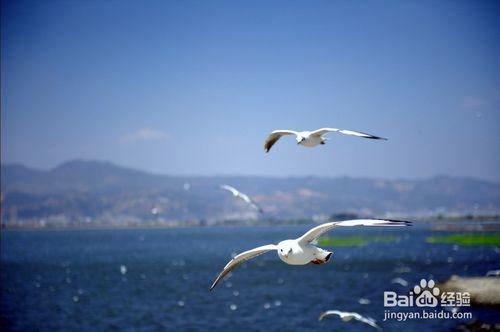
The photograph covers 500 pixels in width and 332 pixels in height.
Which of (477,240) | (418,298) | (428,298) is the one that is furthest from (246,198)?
(477,240)

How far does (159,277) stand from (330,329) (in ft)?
142

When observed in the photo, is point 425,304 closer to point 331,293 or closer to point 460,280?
point 460,280

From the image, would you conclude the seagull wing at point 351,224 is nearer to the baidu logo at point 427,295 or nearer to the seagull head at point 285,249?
the seagull head at point 285,249

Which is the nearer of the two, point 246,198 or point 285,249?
point 285,249

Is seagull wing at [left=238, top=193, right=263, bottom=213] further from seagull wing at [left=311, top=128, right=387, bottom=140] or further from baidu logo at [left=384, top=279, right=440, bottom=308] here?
baidu logo at [left=384, top=279, right=440, bottom=308]

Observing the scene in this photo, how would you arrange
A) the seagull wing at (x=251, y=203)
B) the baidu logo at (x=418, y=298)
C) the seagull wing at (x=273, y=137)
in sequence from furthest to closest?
the baidu logo at (x=418, y=298) < the seagull wing at (x=251, y=203) < the seagull wing at (x=273, y=137)

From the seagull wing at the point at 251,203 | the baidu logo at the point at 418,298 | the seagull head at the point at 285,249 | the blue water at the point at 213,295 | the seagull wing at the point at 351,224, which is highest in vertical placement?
the seagull wing at the point at 251,203

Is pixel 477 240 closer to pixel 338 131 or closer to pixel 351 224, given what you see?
pixel 338 131

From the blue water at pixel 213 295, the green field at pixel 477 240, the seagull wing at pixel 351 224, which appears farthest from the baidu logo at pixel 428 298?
the green field at pixel 477 240

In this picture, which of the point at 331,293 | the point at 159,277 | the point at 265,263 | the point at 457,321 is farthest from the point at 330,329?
the point at 265,263

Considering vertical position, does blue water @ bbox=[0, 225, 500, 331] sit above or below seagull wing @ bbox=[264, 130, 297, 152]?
below

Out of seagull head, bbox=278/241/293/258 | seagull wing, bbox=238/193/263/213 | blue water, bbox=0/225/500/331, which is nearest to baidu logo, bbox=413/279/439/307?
blue water, bbox=0/225/500/331

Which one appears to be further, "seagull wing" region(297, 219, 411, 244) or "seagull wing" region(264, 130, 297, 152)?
"seagull wing" region(264, 130, 297, 152)

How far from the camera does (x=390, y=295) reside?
50344 mm
